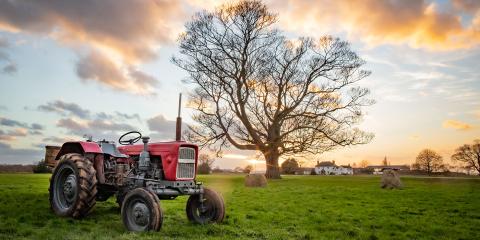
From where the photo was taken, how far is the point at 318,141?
30484 millimetres

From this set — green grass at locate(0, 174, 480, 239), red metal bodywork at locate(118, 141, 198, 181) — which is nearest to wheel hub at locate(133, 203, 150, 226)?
green grass at locate(0, 174, 480, 239)

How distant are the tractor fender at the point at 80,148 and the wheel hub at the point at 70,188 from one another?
24.9 inches

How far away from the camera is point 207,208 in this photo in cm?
836

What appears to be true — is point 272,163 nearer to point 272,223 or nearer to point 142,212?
point 272,223

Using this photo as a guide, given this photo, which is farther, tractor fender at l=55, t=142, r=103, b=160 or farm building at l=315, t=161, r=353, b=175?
farm building at l=315, t=161, r=353, b=175

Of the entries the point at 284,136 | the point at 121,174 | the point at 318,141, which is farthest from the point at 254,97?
the point at 121,174

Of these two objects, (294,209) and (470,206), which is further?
(470,206)

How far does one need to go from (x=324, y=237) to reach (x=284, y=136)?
23.5m

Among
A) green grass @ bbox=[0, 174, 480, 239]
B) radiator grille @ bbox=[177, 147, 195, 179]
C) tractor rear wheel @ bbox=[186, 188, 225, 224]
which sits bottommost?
green grass @ bbox=[0, 174, 480, 239]

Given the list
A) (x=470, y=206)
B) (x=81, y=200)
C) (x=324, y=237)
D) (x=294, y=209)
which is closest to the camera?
(x=324, y=237)

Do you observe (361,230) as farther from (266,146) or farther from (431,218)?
(266,146)

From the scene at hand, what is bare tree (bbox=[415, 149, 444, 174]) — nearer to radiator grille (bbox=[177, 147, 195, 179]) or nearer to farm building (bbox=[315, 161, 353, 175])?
farm building (bbox=[315, 161, 353, 175])

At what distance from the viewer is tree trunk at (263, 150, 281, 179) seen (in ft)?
102

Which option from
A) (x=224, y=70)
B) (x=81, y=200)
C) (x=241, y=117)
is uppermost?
(x=224, y=70)
